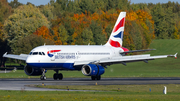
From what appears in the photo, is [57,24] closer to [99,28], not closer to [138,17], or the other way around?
[99,28]

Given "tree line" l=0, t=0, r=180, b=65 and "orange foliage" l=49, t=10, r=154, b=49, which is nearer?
"tree line" l=0, t=0, r=180, b=65

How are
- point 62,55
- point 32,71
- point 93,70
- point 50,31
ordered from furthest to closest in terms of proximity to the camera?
1. point 50,31
2. point 32,71
3. point 62,55
4. point 93,70

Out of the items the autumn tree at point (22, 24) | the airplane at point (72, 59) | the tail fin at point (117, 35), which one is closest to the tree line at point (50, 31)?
the autumn tree at point (22, 24)

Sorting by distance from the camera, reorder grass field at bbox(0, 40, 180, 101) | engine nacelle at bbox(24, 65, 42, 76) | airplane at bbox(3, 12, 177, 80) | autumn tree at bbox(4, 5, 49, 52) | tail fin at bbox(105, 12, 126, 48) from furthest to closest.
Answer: autumn tree at bbox(4, 5, 49, 52), tail fin at bbox(105, 12, 126, 48), engine nacelle at bbox(24, 65, 42, 76), airplane at bbox(3, 12, 177, 80), grass field at bbox(0, 40, 180, 101)

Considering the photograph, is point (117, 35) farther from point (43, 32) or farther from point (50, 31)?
point (50, 31)

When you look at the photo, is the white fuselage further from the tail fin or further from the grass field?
the grass field

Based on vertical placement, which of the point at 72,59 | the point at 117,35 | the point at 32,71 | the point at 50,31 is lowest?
the point at 32,71

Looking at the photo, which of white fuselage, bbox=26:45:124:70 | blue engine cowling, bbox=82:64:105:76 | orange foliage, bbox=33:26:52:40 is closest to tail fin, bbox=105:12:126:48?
white fuselage, bbox=26:45:124:70

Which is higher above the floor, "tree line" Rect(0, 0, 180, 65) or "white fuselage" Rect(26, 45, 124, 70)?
"tree line" Rect(0, 0, 180, 65)

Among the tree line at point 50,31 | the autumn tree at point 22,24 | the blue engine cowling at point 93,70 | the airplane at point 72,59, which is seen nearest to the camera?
the blue engine cowling at point 93,70

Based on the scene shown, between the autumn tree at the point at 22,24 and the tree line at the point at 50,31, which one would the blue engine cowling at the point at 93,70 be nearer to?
the tree line at the point at 50,31

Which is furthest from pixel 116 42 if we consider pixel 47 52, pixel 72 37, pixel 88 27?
pixel 88 27

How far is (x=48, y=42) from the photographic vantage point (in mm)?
98562

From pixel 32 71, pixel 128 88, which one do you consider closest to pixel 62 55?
pixel 32 71
